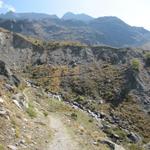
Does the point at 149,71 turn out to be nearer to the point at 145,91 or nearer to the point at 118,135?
the point at 145,91

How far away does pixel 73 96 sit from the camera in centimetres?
7081

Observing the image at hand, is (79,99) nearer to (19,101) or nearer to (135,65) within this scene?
(135,65)

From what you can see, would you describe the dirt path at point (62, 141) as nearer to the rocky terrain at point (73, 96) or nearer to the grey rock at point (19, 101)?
the rocky terrain at point (73, 96)

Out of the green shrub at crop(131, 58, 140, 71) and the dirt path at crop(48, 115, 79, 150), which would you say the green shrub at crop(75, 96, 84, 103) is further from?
the dirt path at crop(48, 115, 79, 150)

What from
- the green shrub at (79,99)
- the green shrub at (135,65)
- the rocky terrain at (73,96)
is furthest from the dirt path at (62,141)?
the green shrub at (135,65)

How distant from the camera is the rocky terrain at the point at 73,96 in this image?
3197 cm

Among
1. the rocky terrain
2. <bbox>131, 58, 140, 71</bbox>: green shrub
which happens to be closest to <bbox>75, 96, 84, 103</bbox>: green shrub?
the rocky terrain

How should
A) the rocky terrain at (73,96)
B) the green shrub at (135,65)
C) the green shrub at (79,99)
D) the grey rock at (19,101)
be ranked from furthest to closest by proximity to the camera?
the green shrub at (135,65) → the green shrub at (79,99) → the grey rock at (19,101) → the rocky terrain at (73,96)

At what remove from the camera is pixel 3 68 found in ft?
148

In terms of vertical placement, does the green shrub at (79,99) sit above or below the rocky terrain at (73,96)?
below


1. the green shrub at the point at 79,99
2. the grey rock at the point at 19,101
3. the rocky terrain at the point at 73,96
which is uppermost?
the grey rock at the point at 19,101

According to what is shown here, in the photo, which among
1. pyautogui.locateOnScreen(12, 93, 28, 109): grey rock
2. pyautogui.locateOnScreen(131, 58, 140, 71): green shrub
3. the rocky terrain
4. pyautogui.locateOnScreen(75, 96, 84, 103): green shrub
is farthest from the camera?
pyautogui.locateOnScreen(131, 58, 140, 71): green shrub

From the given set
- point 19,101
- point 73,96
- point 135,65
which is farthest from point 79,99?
point 19,101

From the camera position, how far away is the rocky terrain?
31969mm
